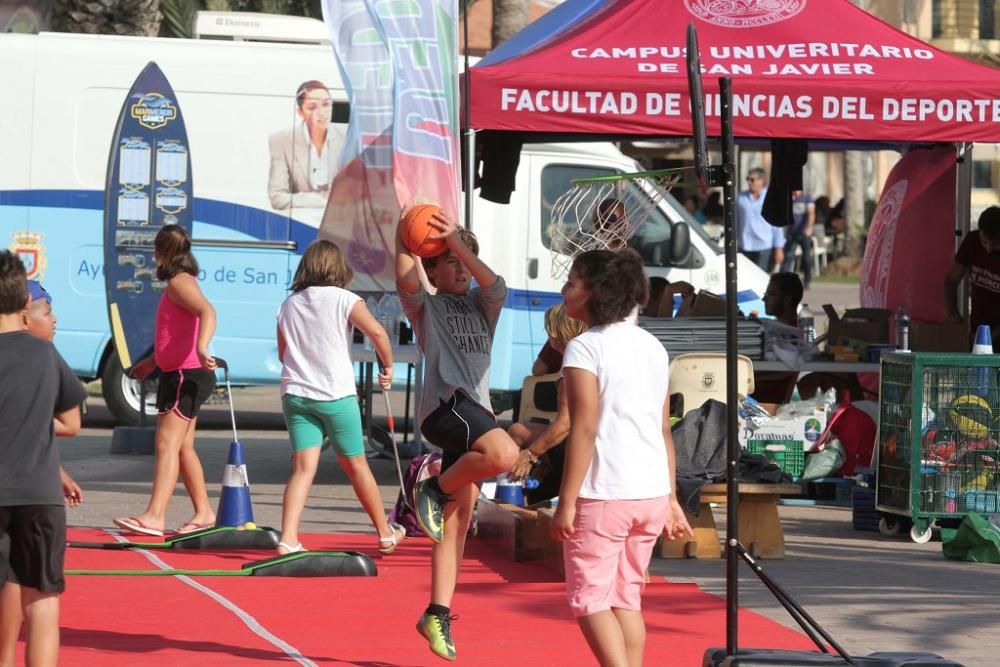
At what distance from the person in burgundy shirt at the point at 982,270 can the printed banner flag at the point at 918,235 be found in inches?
23.2

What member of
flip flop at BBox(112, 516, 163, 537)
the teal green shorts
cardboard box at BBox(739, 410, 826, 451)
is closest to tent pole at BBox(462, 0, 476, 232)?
the teal green shorts

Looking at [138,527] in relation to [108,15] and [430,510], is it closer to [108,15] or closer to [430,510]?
[430,510]

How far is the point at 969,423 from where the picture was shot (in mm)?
10242

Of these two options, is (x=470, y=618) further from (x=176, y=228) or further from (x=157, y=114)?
(x=157, y=114)

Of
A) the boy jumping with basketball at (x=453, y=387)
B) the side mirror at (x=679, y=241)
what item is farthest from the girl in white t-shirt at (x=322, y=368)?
the side mirror at (x=679, y=241)

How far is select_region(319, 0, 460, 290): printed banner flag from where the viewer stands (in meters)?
10.9

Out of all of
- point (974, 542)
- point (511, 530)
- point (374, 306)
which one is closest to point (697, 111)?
point (511, 530)

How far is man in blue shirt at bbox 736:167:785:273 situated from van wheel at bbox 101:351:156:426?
10.5 metres

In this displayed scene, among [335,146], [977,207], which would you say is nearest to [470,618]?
[335,146]

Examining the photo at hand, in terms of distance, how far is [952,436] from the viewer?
1022 cm

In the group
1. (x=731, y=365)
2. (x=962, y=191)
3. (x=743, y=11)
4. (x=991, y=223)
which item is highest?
(x=743, y=11)

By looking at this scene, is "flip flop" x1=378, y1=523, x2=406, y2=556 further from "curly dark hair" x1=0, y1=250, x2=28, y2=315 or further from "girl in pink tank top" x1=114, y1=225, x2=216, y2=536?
"curly dark hair" x1=0, y1=250, x2=28, y2=315

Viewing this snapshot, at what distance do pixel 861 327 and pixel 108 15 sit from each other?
9.70 metres

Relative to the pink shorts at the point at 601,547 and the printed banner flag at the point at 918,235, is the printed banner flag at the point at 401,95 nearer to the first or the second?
the printed banner flag at the point at 918,235
